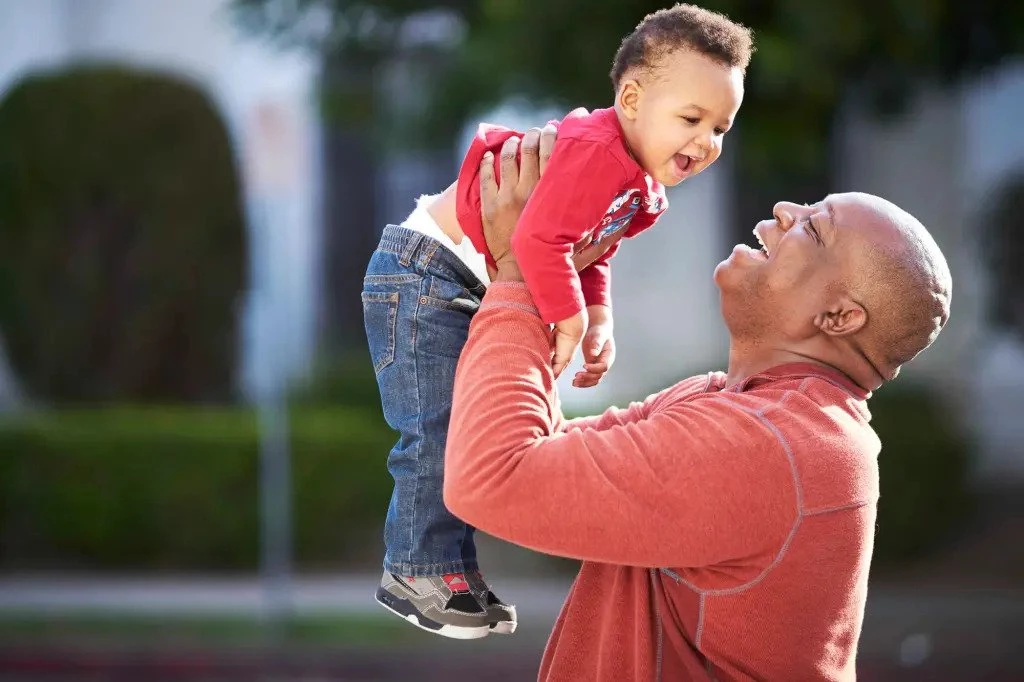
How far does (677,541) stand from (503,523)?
0.86 ft

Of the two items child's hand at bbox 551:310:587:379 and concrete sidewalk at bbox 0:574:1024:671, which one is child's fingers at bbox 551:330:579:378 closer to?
child's hand at bbox 551:310:587:379

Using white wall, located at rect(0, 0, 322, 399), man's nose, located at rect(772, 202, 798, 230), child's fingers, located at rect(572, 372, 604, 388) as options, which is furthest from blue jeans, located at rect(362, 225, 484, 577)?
white wall, located at rect(0, 0, 322, 399)

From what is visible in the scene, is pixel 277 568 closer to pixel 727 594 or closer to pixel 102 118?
pixel 102 118

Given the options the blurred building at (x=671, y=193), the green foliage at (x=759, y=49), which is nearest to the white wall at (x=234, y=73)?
the blurred building at (x=671, y=193)

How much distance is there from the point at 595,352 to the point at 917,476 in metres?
8.25

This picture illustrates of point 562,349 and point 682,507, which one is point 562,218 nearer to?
point 562,349

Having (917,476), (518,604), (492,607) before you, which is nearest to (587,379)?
(492,607)

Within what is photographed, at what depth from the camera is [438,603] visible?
2.35m

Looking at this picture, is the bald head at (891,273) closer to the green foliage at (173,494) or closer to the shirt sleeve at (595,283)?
the shirt sleeve at (595,283)

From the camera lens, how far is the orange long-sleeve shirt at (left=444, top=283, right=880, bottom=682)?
2053mm

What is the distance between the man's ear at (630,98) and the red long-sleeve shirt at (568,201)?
0.02 metres

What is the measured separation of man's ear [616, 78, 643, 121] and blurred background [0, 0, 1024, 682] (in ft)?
20.6

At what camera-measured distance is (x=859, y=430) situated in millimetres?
2234

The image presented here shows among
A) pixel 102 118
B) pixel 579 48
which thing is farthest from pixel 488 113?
pixel 102 118
